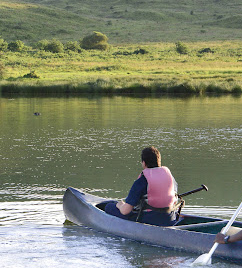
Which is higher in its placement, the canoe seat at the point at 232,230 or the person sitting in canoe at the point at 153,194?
the person sitting in canoe at the point at 153,194

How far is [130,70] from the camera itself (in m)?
50.9

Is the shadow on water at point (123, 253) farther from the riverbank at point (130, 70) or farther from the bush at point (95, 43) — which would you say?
the bush at point (95, 43)

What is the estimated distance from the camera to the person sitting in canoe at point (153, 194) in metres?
7.70

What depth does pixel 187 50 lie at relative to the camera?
7181cm

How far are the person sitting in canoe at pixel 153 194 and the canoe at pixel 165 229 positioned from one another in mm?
151

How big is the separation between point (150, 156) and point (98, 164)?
715 centimetres

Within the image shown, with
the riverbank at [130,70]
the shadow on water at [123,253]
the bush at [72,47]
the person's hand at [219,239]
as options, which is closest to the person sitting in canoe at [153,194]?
the shadow on water at [123,253]

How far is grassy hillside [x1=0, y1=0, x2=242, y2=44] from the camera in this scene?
94.4 meters

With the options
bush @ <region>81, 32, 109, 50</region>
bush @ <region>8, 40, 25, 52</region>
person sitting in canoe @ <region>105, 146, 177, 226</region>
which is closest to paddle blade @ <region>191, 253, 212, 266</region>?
person sitting in canoe @ <region>105, 146, 177, 226</region>

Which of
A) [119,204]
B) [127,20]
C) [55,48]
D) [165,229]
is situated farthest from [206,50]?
A: [165,229]

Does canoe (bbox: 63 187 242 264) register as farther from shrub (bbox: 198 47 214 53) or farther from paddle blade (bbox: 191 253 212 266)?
shrub (bbox: 198 47 214 53)

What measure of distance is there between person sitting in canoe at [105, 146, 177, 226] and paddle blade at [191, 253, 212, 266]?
0.86 m

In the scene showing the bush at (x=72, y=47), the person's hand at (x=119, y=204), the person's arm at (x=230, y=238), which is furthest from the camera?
the bush at (x=72, y=47)

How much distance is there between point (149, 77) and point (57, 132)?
21.7 meters
